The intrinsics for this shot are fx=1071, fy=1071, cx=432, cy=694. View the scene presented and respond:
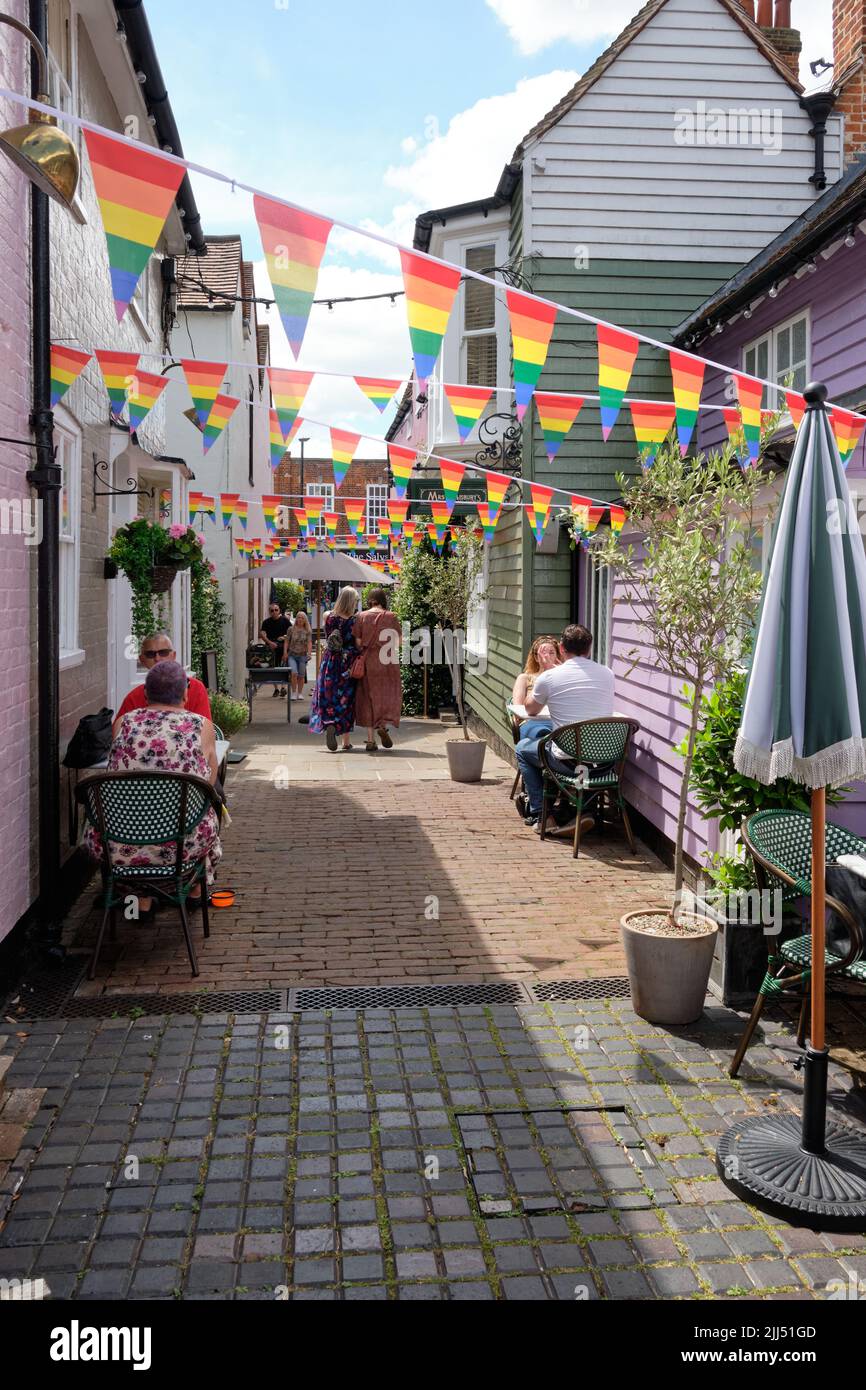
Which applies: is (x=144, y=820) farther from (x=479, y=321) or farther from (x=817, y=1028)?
(x=479, y=321)

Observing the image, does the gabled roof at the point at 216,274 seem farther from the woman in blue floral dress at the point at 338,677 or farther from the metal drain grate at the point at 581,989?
the metal drain grate at the point at 581,989

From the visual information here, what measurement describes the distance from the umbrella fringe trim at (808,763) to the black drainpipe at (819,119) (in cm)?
1012

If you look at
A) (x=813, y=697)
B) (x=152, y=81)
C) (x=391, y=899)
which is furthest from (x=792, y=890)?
(x=152, y=81)

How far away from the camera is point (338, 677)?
45.1 ft

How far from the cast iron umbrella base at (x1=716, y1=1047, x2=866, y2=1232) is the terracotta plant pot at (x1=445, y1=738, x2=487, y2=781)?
759 centimetres

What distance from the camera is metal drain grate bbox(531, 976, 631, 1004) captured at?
17.3ft

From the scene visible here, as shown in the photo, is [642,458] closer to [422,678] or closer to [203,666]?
[203,666]

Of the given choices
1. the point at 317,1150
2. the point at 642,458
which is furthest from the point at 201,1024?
the point at 642,458

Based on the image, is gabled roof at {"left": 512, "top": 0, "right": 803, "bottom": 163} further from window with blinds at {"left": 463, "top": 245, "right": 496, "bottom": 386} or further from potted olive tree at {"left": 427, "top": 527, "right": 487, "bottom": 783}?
potted olive tree at {"left": 427, "top": 527, "right": 487, "bottom": 783}

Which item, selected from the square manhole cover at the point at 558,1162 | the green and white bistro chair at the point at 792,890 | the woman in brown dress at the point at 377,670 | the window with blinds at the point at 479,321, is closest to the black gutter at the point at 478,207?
the window with blinds at the point at 479,321

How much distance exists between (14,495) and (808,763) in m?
3.99

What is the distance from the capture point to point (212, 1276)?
3049 millimetres

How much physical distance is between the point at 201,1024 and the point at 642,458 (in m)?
3.87

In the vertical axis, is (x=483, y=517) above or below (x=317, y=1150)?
above
